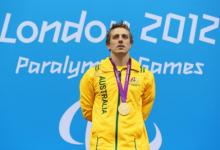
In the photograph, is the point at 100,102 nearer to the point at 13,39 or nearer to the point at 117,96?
the point at 117,96

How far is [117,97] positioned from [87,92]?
0.80ft

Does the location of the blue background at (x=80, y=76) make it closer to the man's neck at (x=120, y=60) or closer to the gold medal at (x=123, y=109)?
the man's neck at (x=120, y=60)

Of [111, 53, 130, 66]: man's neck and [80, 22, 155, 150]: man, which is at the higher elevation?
[111, 53, 130, 66]: man's neck

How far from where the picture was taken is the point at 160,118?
4.19 meters

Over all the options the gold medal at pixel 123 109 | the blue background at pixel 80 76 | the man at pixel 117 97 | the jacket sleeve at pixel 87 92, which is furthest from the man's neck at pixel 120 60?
the blue background at pixel 80 76

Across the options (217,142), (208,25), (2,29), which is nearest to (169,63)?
(208,25)

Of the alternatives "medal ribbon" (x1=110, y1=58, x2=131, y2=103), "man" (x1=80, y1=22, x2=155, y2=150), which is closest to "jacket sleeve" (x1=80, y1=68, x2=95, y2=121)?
"man" (x1=80, y1=22, x2=155, y2=150)

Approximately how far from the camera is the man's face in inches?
112

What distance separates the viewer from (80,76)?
4.18m

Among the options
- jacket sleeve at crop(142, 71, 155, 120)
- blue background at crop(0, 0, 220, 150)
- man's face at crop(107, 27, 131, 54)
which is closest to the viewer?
man's face at crop(107, 27, 131, 54)

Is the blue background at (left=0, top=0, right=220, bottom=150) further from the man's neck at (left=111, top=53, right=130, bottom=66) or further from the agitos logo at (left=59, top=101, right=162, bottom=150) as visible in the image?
the man's neck at (left=111, top=53, right=130, bottom=66)

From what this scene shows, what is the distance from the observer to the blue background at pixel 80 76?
164 inches

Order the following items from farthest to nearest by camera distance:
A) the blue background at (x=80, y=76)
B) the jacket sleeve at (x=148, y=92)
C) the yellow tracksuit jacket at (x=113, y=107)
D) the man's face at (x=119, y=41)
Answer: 1. the blue background at (x=80, y=76)
2. the jacket sleeve at (x=148, y=92)
3. the man's face at (x=119, y=41)
4. the yellow tracksuit jacket at (x=113, y=107)

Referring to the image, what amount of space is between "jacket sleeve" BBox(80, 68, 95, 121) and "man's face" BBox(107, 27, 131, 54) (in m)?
0.20
